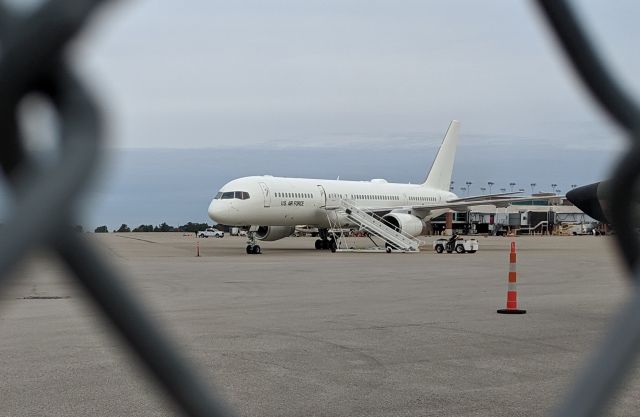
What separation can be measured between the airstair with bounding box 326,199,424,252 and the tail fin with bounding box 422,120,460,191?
9.98 m

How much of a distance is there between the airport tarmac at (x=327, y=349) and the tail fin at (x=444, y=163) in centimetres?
3071

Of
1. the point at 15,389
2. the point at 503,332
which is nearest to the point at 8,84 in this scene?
the point at 15,389

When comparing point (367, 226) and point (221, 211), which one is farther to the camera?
point (367, 226)

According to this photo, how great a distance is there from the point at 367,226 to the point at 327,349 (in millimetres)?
26027

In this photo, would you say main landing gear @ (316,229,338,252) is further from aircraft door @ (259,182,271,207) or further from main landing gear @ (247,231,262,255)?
aircraft door @ (259,182,271,207)

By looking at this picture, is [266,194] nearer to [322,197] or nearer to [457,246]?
[322,197]

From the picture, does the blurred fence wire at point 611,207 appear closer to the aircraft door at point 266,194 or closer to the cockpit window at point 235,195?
the cockpit window at point 235,195

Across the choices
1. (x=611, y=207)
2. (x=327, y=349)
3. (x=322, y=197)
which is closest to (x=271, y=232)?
(x=322, y=197)

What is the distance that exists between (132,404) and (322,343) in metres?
3.00

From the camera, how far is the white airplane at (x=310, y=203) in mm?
30781

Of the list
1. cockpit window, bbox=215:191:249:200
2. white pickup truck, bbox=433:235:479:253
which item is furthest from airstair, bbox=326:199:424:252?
cockpit window, bbox=215:191:249:200

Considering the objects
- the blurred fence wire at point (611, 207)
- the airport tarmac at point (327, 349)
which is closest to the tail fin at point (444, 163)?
the airport tarmac at point (327, 349)

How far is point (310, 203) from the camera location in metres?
33.8

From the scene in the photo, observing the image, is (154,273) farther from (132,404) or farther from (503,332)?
(132,404)
